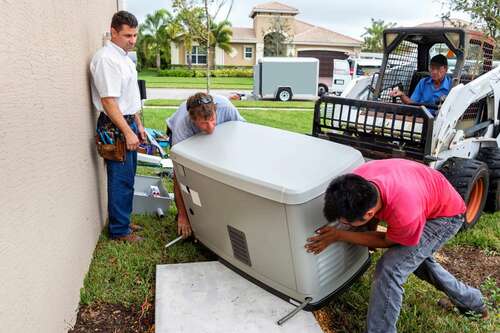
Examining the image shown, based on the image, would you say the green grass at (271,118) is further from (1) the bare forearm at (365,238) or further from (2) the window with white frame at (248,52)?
(2) the window with white frame at (248,52)

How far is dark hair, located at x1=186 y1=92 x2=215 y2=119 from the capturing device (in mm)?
3020

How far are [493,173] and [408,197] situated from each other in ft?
10.3

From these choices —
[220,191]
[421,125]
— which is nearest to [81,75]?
[220,191]

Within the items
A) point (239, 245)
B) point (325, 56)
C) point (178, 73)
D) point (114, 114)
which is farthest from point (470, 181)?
point (325, 56)

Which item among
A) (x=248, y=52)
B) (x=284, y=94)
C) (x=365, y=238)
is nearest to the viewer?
(x=365, y=238)

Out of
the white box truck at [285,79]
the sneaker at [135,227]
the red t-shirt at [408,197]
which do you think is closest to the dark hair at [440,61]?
the red t-shirt at [408,197]

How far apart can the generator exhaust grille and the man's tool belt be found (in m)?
1.25

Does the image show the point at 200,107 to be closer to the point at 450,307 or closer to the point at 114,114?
the point at 114,114

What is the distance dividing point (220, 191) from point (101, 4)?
3.06 metres

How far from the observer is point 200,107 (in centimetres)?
302

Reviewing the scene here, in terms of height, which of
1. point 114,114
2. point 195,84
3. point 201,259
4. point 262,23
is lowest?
point 195,84

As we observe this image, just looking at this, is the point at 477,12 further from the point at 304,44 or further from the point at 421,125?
the point at 304,44

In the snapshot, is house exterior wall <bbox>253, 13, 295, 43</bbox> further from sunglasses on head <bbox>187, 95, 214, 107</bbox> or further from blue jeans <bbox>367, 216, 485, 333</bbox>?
blue jeans <bbox>367, 216, 485, 333</bbox>

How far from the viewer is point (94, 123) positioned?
3816 millimetres
